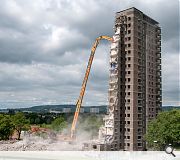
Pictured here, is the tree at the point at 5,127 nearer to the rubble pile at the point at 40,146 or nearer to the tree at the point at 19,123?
the tree at the point at 19,123

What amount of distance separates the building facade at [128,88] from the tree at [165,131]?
7872 millimetres

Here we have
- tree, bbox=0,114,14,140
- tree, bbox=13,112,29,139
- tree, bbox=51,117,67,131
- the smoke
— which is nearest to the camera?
the smoke

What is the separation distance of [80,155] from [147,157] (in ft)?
11.8

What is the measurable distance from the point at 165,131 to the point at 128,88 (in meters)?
15.9

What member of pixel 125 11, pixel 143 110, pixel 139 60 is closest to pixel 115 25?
pixel 125 11

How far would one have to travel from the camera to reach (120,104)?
256 feet

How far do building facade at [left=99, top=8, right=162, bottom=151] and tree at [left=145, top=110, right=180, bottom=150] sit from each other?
7872mm

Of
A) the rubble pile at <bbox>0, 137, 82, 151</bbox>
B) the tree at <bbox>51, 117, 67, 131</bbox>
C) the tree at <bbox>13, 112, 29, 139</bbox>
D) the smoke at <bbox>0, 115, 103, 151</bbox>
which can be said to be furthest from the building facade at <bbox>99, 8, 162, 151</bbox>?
the tree at <bbox>13, 112, 29, 139</bbox>

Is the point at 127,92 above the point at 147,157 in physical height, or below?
above

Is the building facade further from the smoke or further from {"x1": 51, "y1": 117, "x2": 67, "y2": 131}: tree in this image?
{"x1": 51, "y1": 117, "x2": 67, "y2": 131}: tree

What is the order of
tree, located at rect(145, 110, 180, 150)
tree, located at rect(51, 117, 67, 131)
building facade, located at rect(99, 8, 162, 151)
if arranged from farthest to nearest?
tree, located at rect(51, 117, 67, 131) → building facade, located at rect(99, 8, 162, 151) → tree, located at rect(145, 110, 180, 150)

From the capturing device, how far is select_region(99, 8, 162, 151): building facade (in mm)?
76500

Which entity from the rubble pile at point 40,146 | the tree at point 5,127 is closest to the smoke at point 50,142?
the rubble pile at point 40,146

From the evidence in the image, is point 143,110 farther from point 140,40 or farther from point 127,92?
point 140,40
